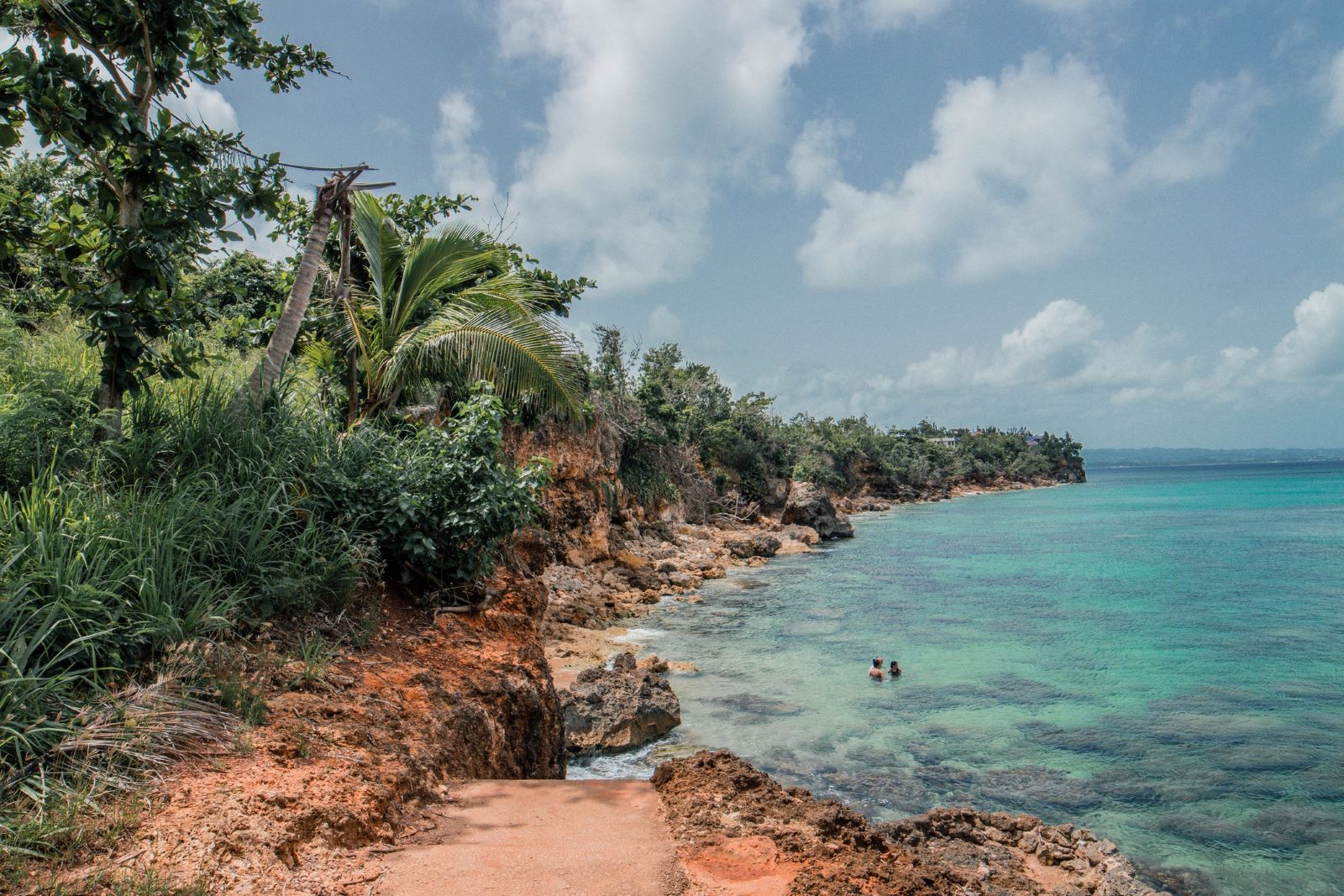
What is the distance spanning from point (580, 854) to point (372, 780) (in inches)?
51.6

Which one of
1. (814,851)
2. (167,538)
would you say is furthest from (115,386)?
(814,851)

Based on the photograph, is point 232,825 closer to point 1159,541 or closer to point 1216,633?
point 1216,633

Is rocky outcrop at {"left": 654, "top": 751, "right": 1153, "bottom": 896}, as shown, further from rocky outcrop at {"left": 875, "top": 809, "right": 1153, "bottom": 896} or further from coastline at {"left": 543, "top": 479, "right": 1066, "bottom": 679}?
coastline at {"left": 543, "top": 479, "right": 1066, "bottom": 679}

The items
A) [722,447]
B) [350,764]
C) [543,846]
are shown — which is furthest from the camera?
[722,447]

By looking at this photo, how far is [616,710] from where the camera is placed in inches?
399

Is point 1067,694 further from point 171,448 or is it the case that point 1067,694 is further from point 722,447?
point 722,447

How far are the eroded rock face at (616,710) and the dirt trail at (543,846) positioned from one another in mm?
5113

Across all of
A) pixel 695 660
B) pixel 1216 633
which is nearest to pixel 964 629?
pixel 1216 633

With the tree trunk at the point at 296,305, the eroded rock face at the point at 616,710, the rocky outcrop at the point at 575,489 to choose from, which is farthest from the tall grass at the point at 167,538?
the rocky outcrop at the point at 575,489

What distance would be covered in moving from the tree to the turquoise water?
8540 millimetres

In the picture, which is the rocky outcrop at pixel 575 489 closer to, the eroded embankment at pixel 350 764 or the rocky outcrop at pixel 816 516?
the eroded embankment at pixel 350 764

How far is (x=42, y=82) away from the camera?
4.05 meters

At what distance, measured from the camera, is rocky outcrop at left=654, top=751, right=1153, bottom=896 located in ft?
11.3

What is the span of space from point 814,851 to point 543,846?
1429 mm
